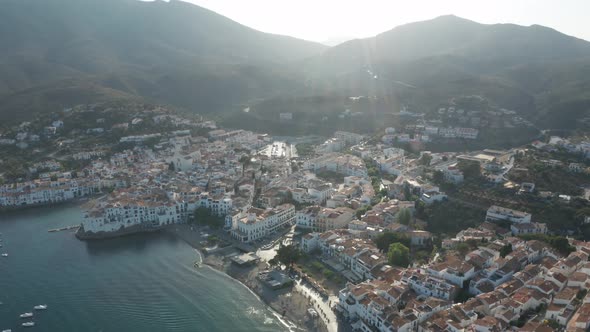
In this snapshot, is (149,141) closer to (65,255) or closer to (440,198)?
(65,255)

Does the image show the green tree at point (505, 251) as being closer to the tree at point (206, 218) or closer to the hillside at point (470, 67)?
the tree at point (206, 218)

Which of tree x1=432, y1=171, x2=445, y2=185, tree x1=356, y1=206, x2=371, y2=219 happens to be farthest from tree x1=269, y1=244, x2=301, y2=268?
tree x1=432, y1=171, x2=445, y2=185

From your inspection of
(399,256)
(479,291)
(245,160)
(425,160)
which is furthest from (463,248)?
(245,160)

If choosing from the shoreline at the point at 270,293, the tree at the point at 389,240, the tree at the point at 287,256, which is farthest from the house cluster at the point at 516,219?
the shoreline at the point at 270,293

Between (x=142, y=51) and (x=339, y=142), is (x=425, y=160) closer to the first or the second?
(x=339, y=142)

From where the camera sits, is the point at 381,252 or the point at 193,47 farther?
the point at 193,47

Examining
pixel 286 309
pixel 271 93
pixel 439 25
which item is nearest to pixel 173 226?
pixel 286 309
